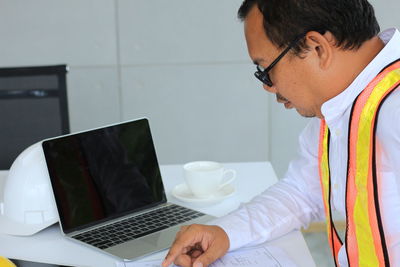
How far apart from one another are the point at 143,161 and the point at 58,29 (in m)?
1.69

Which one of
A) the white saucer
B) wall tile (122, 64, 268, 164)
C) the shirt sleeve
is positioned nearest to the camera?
the shirt sleeve

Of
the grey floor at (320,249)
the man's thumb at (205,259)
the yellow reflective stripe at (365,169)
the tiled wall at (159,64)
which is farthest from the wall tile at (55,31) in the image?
the yellow reflective stripe at (365,169)

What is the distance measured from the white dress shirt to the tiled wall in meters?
1.64

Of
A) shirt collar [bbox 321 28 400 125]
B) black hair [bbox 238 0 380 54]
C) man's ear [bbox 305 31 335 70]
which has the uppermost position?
black hair [bbox 238 0 380 54]

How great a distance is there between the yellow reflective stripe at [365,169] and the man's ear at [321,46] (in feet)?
0.35

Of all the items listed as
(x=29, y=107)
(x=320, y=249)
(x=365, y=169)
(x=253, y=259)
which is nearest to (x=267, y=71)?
(x=365, y=169)

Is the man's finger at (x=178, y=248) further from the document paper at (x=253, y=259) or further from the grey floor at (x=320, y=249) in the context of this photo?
the grey floor at (x=320, y=249)

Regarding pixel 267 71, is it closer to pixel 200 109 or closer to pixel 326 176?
pixel 326 176

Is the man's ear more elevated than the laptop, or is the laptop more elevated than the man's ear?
the man's ear

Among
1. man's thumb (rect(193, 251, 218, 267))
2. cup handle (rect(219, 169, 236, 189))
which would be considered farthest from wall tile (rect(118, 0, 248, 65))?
man's thumb (rect(193, 251, 218, 267))

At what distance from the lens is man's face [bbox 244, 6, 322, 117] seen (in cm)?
A: 127

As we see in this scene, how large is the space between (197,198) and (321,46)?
600 millimetres

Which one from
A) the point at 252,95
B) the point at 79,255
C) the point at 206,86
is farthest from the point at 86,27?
the point at 79,255

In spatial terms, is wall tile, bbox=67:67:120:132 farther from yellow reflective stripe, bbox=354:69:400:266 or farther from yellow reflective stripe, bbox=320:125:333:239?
yellow reflective stripe, bbox=354:69:400:266
